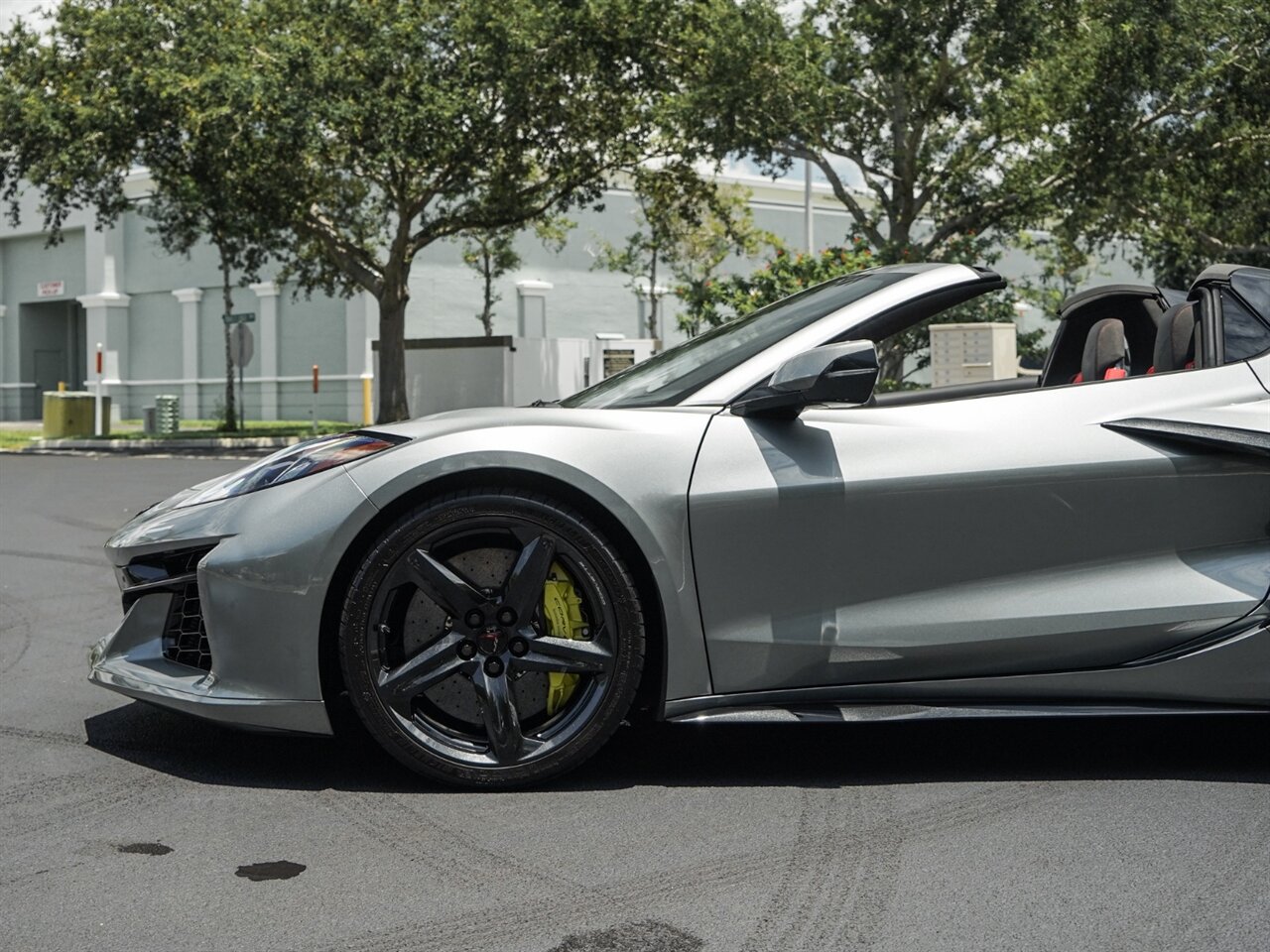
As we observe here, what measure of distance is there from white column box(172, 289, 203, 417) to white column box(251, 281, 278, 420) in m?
2.59

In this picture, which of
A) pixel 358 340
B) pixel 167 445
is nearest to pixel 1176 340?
pixel 167 445

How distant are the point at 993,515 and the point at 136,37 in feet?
81.5

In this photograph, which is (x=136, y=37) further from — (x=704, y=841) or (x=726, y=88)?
(x=704, y=841)

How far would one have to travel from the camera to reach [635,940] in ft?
9.11

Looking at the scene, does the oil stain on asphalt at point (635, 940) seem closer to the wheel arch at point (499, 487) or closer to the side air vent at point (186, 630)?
the wheel arch at point (499, 487)

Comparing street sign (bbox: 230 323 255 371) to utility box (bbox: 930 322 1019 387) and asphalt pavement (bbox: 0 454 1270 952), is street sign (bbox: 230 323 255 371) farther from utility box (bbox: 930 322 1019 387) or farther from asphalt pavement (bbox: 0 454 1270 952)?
asphalt pavement (bbox: 0 454 1270 952)

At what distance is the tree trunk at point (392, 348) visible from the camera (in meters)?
29.2

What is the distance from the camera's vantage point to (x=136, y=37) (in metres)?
25.7

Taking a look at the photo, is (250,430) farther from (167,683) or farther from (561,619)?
(561,619)

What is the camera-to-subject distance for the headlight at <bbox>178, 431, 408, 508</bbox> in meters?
3.85

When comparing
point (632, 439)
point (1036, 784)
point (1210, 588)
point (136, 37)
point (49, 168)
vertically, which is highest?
point (136, 37)

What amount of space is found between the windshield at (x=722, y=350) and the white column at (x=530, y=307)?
4146 cm

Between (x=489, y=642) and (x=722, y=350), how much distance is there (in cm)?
109

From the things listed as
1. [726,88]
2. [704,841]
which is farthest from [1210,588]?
[726,88]
